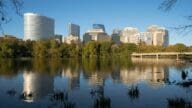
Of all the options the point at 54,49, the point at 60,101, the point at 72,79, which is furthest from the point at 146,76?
the point at 54,49

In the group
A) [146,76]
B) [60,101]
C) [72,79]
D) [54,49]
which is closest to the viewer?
[60,101]

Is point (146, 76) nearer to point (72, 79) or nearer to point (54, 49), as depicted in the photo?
point (72, 79)

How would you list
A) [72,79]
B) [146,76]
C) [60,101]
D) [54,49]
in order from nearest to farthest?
[60,101], [72,79], [146,76], [54,49]

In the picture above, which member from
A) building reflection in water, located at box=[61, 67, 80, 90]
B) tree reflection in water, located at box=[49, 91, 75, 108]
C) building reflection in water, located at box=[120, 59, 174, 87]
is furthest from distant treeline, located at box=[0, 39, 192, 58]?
tree reflection in water, located at box=[49, 91, 75, 108]

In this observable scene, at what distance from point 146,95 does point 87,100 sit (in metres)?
5.02

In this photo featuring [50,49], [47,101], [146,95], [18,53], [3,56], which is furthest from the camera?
[50,49]

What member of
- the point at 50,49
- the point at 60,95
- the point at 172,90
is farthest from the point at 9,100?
the point at 50,49

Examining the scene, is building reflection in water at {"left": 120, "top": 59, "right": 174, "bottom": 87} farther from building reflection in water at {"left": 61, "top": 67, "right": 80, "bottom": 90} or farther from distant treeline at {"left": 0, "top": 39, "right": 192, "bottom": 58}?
distant treeline at {"left": 0, "top": 39, "right": 192, "bottom": 58}

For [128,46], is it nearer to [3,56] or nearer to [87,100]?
[3,56]

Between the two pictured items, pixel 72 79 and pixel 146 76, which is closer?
pixel 72 79

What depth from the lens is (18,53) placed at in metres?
127

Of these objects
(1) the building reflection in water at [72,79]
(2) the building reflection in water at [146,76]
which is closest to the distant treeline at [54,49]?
(2) the building reflection in water at [146,76]

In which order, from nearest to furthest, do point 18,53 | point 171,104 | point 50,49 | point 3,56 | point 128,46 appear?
point 171,104, point 3,56, point 18,53, point 50,49, point 128,46

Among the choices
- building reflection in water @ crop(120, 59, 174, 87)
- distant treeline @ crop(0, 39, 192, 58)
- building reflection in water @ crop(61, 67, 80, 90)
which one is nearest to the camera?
building reflection in water @ crop(61, 67, 80, 90)
